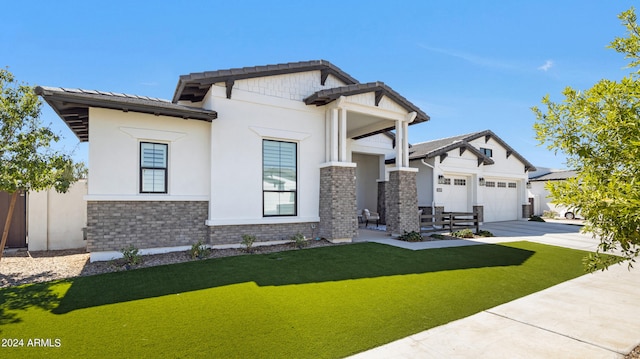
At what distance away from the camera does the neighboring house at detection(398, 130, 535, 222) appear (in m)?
17.5

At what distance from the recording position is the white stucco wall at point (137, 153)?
331 inches

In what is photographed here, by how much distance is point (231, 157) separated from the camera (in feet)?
32.7

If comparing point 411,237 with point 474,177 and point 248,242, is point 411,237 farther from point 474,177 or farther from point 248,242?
point 474,177

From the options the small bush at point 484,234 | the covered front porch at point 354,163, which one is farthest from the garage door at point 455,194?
the covered front porch at point 354,163

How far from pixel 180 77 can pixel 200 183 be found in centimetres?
322

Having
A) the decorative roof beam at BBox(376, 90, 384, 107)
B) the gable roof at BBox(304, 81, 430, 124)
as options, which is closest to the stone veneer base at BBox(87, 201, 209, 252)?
the gable roof at BBox(304, 81, 430, 124)

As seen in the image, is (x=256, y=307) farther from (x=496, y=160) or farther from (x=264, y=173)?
(x=496, y=160)

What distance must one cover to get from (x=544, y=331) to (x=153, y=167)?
31.6ft

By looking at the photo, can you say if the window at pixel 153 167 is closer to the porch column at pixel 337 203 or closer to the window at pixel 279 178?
the window at pixel 279 178

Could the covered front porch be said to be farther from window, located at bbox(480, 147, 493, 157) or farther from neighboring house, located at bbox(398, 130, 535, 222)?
window, located at bbox(480, 147, 493, 157)

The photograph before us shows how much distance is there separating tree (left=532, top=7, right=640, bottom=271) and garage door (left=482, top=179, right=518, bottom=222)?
1838 centimetres

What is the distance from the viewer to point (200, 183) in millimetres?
9695

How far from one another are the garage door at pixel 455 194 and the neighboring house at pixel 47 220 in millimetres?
16650

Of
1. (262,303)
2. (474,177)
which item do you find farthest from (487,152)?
(262,303)
